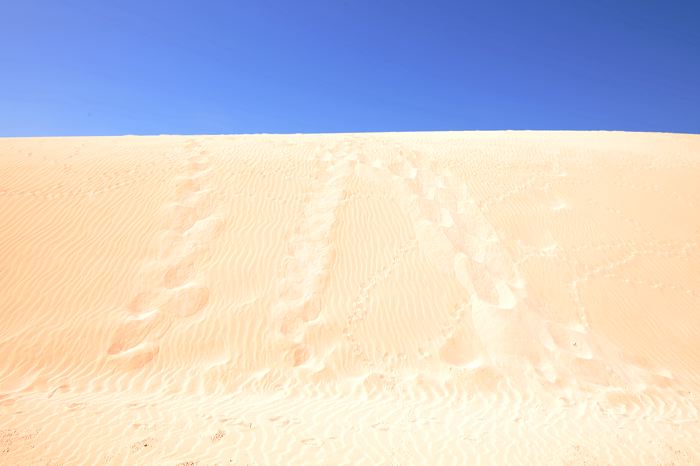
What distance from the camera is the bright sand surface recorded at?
5004mm

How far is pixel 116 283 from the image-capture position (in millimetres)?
7723

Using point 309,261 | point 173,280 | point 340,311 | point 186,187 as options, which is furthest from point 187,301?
point 186,187

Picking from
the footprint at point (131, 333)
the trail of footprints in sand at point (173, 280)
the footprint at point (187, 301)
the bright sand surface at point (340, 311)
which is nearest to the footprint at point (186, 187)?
the trail of footprints in sand at point (173, 280)

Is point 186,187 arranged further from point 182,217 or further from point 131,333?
point 131,333

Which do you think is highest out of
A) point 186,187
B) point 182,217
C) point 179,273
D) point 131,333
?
point 186,187

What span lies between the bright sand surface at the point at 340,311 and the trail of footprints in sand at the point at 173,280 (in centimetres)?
4

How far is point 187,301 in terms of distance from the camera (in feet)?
24.7

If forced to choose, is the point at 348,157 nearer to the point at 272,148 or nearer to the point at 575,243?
the point at 272,148

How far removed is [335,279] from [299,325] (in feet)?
4.69

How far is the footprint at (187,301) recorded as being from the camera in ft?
24.1

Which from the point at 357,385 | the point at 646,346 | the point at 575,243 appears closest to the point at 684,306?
the point at 646,346

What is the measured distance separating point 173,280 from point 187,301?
715 mm

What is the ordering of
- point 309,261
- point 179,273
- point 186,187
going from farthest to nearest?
point 186,187, point 309,261, point 179,273

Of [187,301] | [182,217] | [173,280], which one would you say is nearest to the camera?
[187,301]
